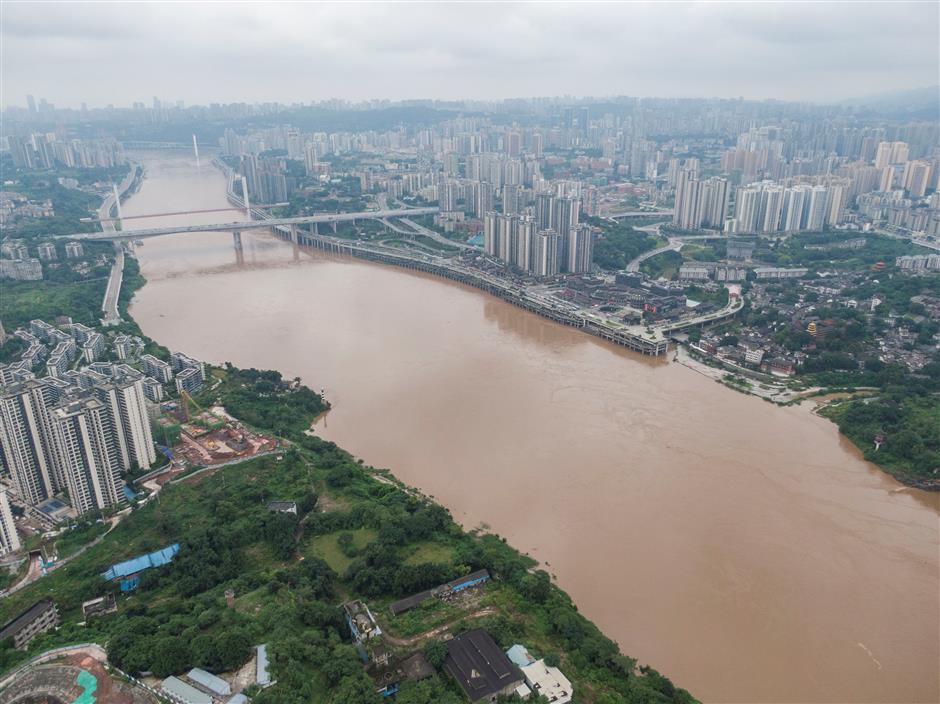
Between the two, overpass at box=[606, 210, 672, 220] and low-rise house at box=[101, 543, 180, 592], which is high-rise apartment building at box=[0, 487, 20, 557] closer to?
low-rise house at box=[101, 543, 180, 592]

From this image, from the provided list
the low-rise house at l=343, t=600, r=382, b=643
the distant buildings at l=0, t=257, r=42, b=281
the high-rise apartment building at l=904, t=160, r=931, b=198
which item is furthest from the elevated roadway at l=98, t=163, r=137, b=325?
the high-rise apartment building at l=904, t=160, r=931, b=198

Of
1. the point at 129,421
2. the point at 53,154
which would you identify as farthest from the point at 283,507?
the point at 53,154

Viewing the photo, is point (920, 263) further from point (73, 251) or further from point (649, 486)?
point (73, 251)

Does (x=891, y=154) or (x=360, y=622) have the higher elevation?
(x=891, y=154)

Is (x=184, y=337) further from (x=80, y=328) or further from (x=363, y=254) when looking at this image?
(x=363, y=254)

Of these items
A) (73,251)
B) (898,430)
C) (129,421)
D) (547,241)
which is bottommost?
(898,430)

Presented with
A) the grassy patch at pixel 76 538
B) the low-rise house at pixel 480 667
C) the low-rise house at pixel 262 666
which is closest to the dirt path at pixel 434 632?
the low-rise house at pixel 480 667
